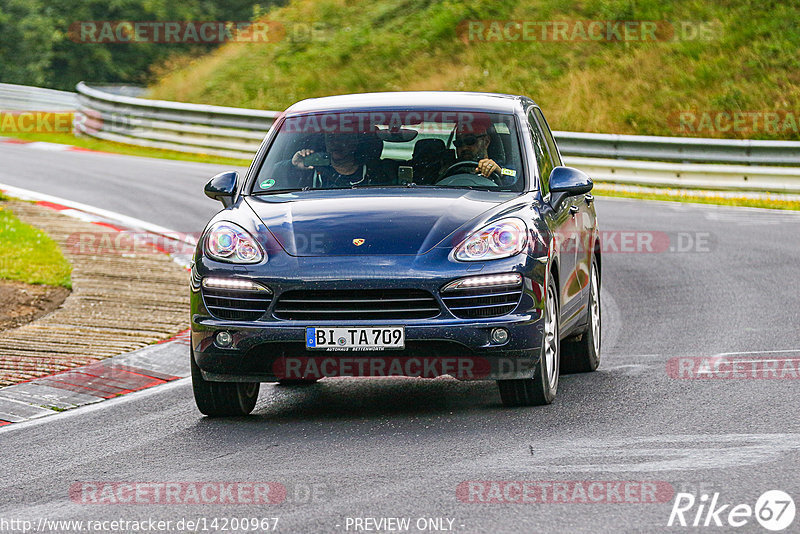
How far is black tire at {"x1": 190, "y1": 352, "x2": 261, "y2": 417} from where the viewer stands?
7.39 meters

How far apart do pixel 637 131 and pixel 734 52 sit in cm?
362

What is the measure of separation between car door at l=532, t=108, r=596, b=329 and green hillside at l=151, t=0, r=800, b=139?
17.7m

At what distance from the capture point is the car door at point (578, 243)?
822 cm

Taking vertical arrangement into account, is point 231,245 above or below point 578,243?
above

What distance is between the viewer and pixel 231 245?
23.7 feet
